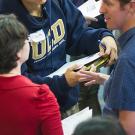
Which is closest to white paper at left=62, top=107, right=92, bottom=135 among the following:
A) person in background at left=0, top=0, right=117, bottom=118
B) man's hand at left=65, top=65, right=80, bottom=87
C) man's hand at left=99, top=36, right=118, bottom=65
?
person in background at left=0, top=0, right=117, bottom=118

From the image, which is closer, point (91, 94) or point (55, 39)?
point (55, 39)

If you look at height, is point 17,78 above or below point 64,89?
above

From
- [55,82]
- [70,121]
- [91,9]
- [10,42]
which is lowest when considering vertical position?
[70,121]

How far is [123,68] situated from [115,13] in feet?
0.72

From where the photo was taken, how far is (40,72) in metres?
1.97

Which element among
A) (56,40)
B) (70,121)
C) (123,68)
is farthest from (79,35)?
(123,68)

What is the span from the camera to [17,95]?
1.36m

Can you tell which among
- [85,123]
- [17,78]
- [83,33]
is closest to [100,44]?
[83,33]

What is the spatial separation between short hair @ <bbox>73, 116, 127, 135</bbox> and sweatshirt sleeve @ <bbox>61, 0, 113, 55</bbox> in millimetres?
1199

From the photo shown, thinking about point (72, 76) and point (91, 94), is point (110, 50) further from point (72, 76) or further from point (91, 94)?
point (91, 94)

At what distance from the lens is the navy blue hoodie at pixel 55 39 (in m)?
1.86

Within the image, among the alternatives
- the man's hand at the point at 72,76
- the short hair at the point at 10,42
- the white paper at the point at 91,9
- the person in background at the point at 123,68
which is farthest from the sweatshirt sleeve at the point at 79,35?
the short hair at the point at 10,42

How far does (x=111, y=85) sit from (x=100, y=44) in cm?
61

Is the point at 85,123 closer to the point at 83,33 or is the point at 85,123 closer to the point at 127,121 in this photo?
the point at 127,121
